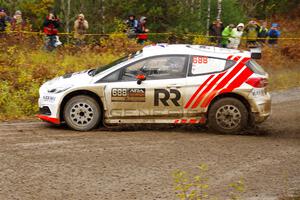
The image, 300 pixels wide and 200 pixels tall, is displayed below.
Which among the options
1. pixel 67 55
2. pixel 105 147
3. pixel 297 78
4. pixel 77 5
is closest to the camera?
pixel 105 147

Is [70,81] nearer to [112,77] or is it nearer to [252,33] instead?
[112,77]

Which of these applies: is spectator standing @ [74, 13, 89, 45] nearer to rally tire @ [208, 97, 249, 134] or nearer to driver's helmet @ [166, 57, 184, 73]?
driver's helmet @ [166, 57, 184, 73]

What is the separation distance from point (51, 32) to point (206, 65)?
8933mm

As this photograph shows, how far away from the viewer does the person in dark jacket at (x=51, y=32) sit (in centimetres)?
1883

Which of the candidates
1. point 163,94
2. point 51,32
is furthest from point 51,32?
point 163,94

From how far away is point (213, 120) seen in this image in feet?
36.6

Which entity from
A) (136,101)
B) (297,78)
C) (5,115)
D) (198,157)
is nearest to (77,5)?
(297,78)

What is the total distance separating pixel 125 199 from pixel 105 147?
2602mm

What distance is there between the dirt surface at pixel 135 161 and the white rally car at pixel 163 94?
0.31 m

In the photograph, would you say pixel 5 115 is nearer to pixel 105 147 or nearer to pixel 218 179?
pixel 105 147

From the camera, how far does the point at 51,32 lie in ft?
61.9

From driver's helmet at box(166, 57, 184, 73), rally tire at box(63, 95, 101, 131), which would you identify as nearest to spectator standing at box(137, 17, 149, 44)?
driver's helmet at box(166, 57, 184, 73)

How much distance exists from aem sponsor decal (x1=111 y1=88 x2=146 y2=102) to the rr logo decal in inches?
9.8

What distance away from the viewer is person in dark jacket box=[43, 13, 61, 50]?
18.8 m
